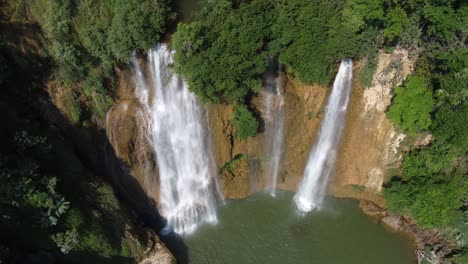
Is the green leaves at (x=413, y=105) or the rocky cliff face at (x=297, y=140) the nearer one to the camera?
the green leaves at (x=413, y=105)

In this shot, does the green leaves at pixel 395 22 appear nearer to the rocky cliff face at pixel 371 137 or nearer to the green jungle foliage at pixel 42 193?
the rocky cliff face at pixel 371 137

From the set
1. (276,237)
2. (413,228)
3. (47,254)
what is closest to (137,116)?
(47,254)

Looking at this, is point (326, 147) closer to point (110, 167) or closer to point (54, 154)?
point (110, 167)

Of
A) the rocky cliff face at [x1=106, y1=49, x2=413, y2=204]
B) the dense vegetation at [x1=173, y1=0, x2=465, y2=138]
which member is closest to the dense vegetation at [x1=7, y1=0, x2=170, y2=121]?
the rocky cliff face at [x1=106, y1=49, x2=413, y2=204]

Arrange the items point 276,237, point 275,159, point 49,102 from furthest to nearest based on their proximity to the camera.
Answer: point 275,159, point 276,237, point 49,102

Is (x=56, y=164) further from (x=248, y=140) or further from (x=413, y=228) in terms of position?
(x=413, y=228)

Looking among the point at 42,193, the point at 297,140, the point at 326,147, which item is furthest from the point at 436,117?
the point at 42,193

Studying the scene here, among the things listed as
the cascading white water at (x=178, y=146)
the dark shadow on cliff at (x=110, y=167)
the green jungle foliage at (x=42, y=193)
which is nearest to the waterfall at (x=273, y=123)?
the cascading white water at (x=178, y=146)
